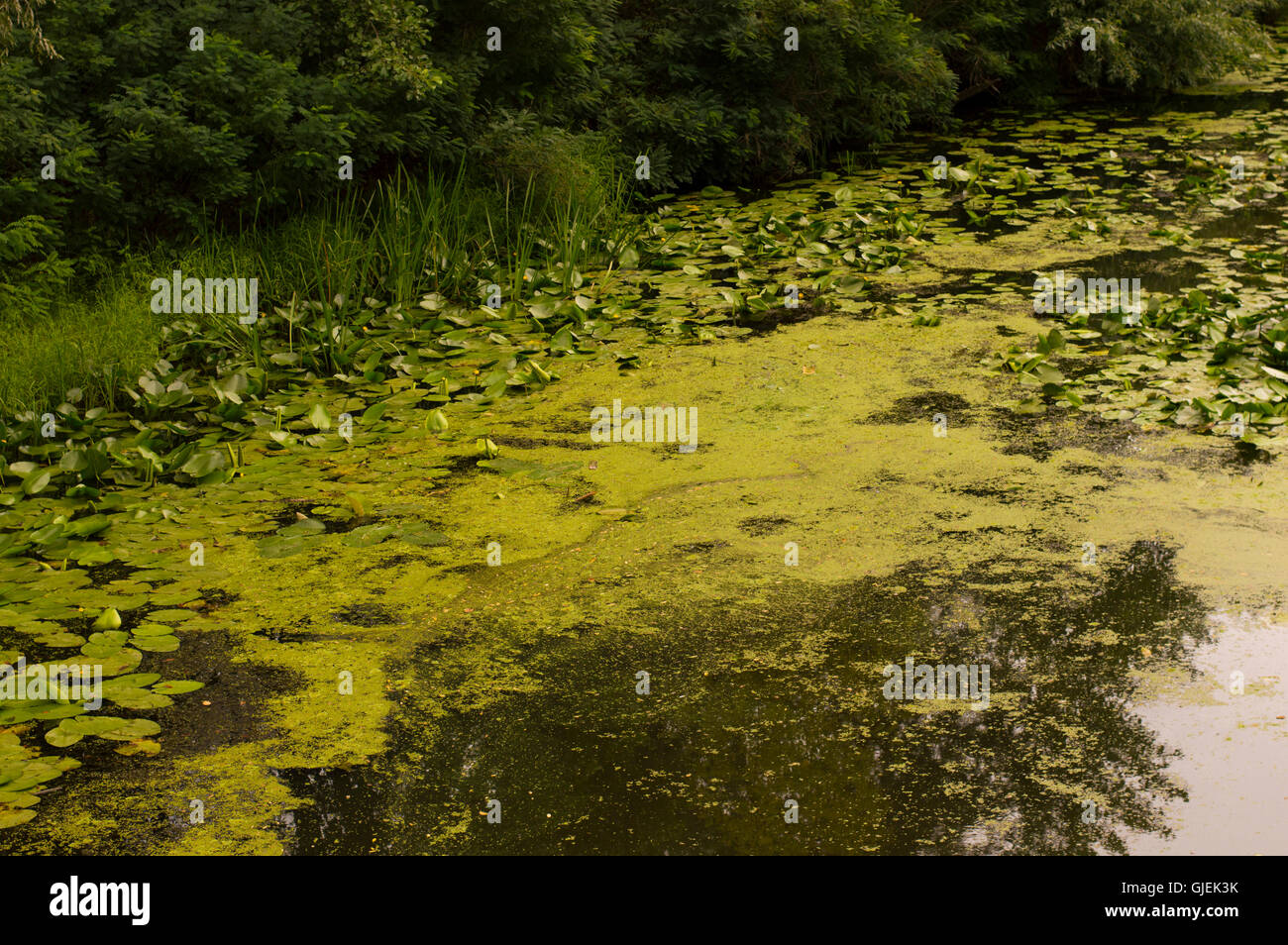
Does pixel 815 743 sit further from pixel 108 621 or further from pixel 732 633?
pixel 108 621

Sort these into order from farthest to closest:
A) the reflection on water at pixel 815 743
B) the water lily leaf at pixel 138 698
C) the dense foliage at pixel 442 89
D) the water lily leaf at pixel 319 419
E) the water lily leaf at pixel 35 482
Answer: the dense foliage at pixel 442 89 < the water lily leaf at pixel 319 419 < the water lily leaf at pixel 35 482 < the water lily leaf at pixel 138 698 < the reflection on water at pixel 815 743

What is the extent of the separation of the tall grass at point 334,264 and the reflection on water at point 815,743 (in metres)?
2.79

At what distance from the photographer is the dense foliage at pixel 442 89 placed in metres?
5.68

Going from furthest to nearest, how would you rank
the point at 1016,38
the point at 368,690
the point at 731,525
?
the point at 1016,38 → the point at 731,525 → the point at 368,690

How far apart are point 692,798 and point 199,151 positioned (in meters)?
4.44

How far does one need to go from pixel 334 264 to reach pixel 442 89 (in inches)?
55.0

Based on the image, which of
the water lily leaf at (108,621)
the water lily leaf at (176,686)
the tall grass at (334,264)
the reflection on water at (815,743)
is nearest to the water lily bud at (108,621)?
the water lily leaf at (108,621)

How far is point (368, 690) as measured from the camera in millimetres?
3012

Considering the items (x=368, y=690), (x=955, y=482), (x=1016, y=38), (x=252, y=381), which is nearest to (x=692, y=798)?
(x=368, y=690)

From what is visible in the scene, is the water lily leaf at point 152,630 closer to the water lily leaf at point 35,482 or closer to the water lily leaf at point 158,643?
the water lily leaf at point 158,643

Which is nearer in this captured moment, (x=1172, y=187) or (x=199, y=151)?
(x=199, y=151)

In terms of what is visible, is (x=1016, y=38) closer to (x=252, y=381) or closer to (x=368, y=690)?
(x=252, y=381)

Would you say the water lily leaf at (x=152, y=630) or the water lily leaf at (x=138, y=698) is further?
the water lily leaf at (x=152, y=630)

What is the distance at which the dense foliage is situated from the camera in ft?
18.6
